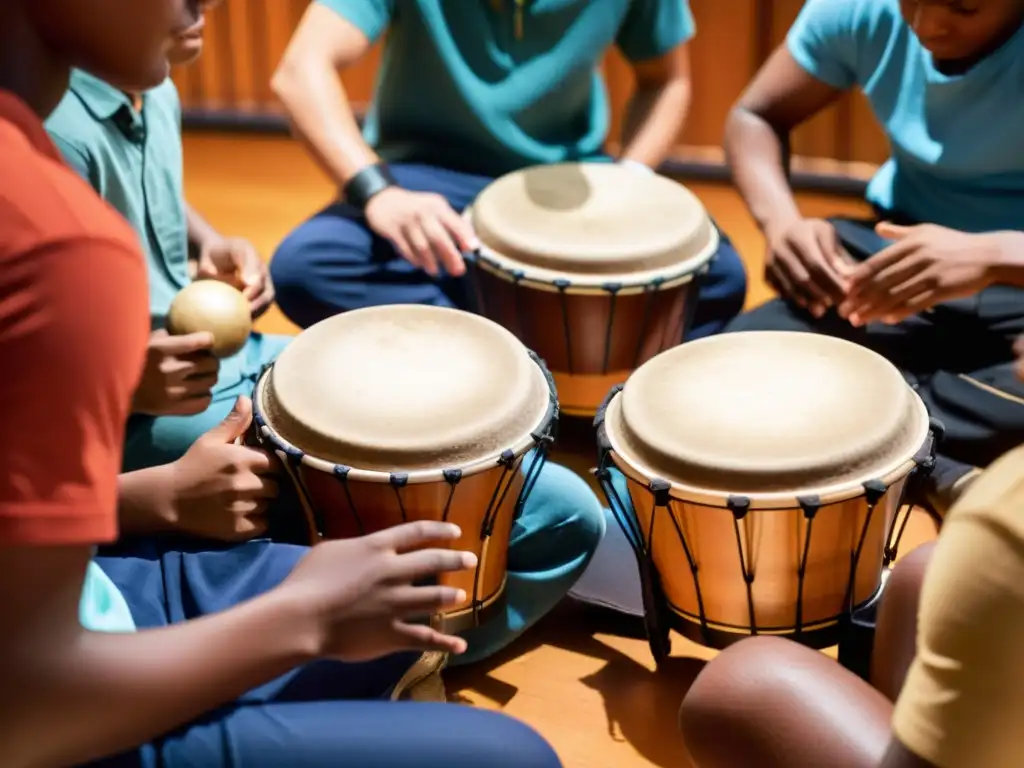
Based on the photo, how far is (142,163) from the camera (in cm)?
180

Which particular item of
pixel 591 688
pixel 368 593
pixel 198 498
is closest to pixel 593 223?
pixel 591 688

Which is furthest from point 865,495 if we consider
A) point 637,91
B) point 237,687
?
point 637,91

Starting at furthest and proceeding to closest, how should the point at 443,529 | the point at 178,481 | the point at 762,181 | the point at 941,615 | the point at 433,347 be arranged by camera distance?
1. the point at 762,181
2. the point at 433,347
3. the point at 178,481
4. the point at 443,529
5. the point at 941,615

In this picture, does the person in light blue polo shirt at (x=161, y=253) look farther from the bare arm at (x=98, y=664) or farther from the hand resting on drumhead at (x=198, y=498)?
the bare arm at (x=98, y=664)

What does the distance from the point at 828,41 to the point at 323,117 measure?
97cm

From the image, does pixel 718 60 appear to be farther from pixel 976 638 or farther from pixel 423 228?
pixel 976 638

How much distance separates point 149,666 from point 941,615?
1.98ft

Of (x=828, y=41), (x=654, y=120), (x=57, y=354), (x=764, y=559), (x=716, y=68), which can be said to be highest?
(x=57, y=354)

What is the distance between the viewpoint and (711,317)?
247 cm

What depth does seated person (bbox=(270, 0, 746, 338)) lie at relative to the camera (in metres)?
2.34

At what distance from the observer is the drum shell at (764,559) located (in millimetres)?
1442

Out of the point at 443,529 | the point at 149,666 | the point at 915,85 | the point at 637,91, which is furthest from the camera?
the point at 637,91

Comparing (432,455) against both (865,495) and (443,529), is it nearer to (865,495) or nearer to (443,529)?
(443,529)

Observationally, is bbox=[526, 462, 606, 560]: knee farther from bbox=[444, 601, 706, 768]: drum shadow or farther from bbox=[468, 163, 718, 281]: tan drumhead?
bbox=[468, 163, 718, 281]: tan drumhead
